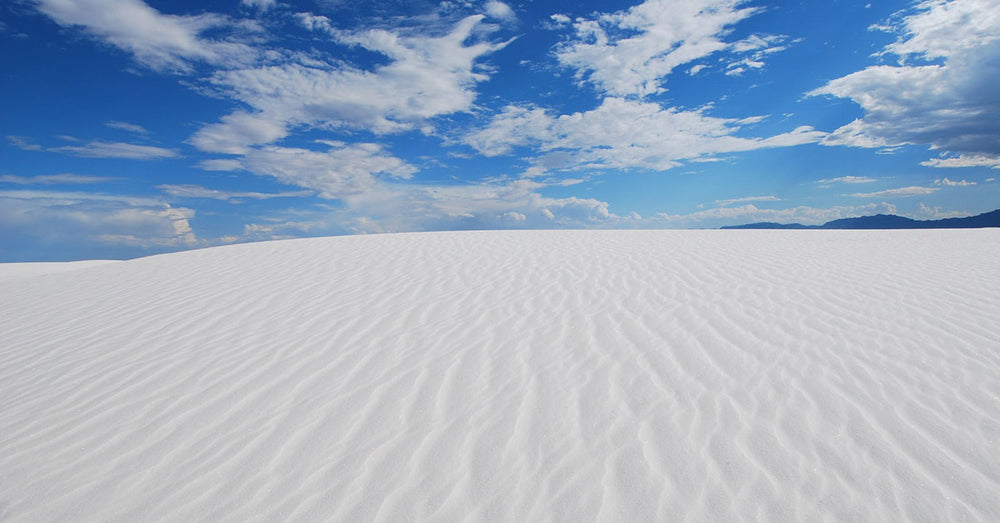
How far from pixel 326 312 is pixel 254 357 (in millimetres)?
1483

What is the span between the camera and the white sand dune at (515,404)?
2.64 metres

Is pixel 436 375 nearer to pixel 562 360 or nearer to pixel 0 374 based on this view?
pixel 562 360

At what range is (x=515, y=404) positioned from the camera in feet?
11.8

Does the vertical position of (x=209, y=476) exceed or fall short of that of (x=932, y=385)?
it falls short

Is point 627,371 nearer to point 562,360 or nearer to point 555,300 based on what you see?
point 562,360

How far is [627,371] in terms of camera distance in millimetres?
4055

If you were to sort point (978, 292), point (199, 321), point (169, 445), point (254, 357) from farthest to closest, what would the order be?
point (978, 292) < point (199, 321) < point (254, 357) < point (169, 445)

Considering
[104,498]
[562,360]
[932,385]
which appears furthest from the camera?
[562,360]

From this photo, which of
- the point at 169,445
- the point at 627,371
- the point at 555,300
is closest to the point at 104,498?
the point at 169,445

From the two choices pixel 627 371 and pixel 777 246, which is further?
pixel 777 246

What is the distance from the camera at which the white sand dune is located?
264 centimetres

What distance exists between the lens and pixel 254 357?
4688 millimetres

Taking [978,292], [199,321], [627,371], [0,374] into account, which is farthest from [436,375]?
[978,292]

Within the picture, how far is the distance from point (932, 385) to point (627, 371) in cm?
237
